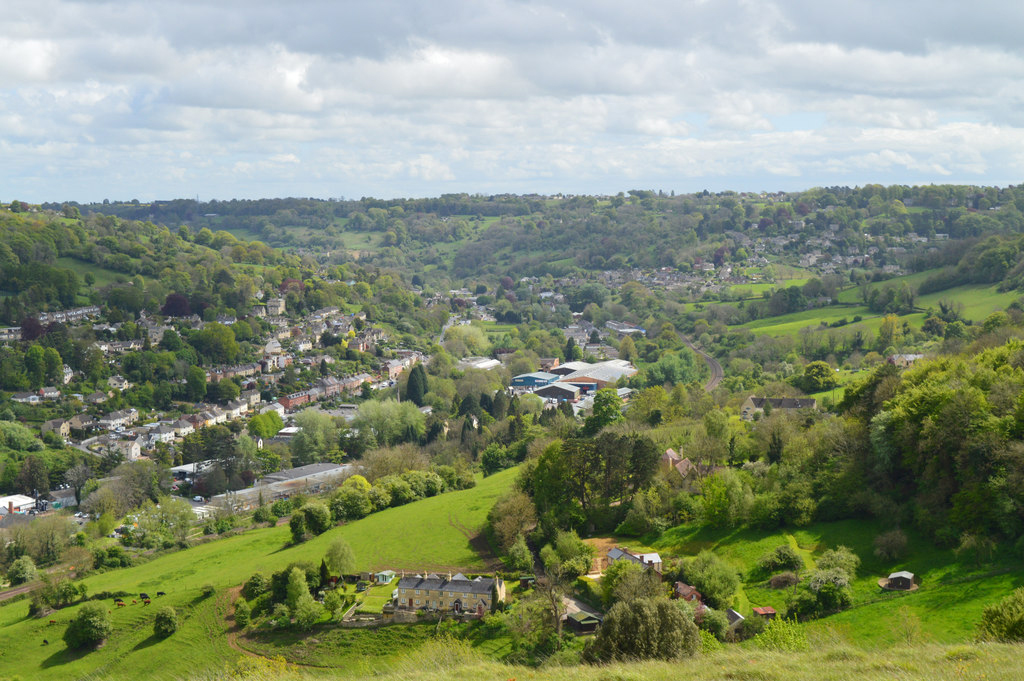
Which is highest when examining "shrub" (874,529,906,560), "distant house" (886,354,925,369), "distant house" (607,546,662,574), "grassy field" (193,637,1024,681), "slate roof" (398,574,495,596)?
"grassy field" (193,637,1024,681)

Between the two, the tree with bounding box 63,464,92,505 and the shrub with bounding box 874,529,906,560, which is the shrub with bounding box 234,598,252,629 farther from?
the tree with bounding box 63,464,92,505

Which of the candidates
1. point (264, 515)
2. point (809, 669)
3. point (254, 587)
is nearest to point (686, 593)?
point (809, 669)

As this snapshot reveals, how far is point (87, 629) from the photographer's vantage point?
33.7 meters

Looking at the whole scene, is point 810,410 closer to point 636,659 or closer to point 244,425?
point 636,659

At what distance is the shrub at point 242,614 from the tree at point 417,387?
45.6 metres

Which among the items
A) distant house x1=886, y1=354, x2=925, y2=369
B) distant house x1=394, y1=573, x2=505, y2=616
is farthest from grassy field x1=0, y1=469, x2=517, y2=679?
distant house x1=886, y1=354, x2=925, y2=369

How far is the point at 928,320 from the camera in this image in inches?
2891

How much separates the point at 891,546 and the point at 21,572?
4115 cm

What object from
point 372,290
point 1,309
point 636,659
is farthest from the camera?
point 372,290

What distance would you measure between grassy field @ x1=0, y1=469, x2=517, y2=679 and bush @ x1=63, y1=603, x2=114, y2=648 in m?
0.47

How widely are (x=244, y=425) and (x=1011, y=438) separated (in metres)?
59.2

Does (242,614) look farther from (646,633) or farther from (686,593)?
(646,633)

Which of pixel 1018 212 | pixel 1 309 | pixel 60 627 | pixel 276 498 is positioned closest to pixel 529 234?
pixel 1018 212

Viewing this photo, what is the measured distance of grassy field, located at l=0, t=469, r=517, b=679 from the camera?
32094 mm
